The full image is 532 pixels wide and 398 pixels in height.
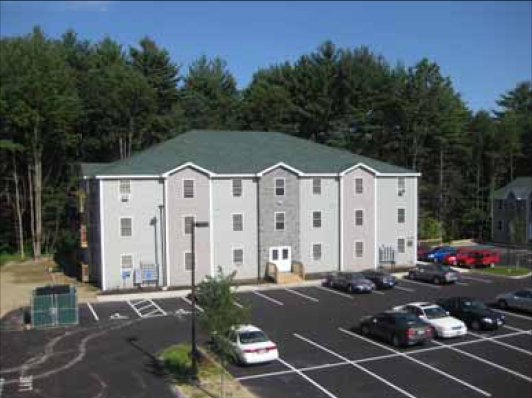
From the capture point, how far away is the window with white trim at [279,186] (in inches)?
1779

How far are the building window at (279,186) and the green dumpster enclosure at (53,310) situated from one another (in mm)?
18920

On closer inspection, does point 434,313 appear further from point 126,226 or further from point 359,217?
point 126,226

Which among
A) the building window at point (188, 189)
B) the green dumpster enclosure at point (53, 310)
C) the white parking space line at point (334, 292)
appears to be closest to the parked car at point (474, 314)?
the white parking space line at point (334, 292)

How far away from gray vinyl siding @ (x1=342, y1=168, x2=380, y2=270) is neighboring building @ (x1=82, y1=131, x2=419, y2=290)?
84mm

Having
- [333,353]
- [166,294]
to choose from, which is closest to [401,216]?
[166,294]

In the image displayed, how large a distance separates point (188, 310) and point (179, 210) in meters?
9.90

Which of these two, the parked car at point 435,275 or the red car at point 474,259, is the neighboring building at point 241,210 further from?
the parked car at point 435,275

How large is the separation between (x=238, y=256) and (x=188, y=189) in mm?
6469

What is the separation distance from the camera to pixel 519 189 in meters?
69.9

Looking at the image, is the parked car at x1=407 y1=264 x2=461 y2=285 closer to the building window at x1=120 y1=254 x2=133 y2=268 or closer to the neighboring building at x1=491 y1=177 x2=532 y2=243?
the building window at x1=120 y1=254 x2=133 y2=268

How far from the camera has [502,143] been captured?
83.7 meters

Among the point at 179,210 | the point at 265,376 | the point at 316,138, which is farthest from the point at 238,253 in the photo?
the point at 316,138

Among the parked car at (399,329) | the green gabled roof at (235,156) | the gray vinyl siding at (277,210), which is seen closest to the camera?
the parked car at (399,329)

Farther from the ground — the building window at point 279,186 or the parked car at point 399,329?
the building window at point 279,186
